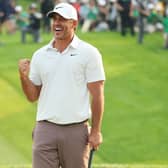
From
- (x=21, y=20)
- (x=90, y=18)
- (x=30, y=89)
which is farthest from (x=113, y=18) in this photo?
(x=30, y=89)

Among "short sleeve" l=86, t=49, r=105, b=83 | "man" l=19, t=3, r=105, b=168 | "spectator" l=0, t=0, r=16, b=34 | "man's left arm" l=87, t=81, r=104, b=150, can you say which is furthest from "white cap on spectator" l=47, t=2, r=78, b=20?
"spectator" l=0, t=0, r=16, b=34

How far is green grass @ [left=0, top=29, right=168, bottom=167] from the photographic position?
1157cm

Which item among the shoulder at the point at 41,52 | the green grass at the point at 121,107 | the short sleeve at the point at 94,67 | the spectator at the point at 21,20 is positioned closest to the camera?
the short sleeve at the point at 94,67

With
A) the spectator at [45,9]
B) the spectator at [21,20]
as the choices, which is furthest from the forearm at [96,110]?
the spectator at [45,9]

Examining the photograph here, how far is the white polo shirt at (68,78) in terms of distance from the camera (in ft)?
18.1

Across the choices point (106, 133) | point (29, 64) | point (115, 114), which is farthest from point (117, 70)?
point (29, 64)

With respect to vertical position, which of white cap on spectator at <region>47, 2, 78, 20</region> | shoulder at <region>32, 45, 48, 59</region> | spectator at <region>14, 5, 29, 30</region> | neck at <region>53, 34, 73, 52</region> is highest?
white cap on spectator at <region>47, 2, 78, 20</region>

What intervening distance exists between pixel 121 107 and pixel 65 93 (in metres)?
9.00

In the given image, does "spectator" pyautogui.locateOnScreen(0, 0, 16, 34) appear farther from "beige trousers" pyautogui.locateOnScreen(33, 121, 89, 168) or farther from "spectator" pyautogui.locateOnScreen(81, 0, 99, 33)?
"beige trousers" pyautogui.locateOnScreen(33, 121, 89, 168)

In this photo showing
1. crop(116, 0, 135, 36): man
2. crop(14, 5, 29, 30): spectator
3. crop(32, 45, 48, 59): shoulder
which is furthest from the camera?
crop(116, 0, 135, 36): man

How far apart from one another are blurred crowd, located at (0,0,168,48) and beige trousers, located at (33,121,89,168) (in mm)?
15019

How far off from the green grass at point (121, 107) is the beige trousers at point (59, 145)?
4091 millimetres

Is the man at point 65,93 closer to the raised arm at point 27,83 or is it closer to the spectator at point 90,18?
the raised arm at point 27,83

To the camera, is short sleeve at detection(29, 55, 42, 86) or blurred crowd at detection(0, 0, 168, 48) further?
blurred crowd at detection(0, 0, 168, 48)
